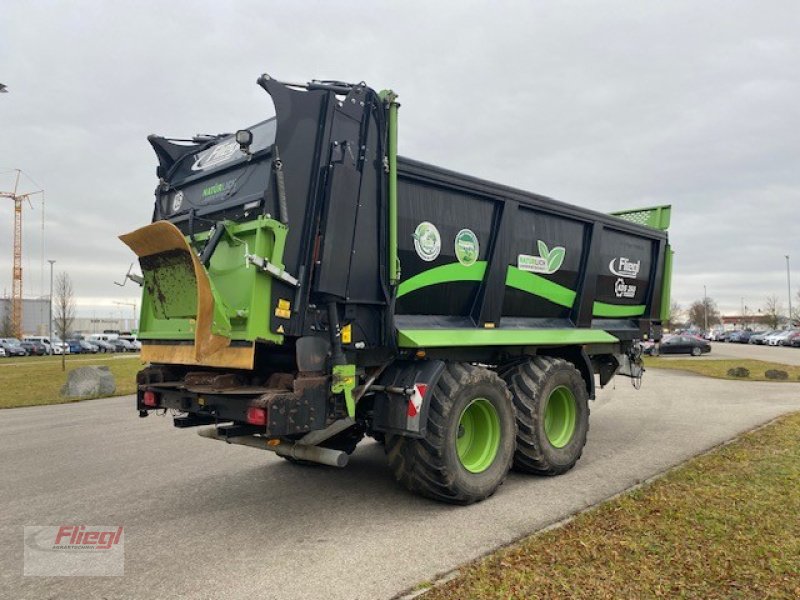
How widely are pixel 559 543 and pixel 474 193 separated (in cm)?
349

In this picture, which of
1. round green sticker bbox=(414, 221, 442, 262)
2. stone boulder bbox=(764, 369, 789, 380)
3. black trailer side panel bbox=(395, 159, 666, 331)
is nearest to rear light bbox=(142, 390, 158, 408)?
black trailer side panel bbox=(395, 159, 666, 331)

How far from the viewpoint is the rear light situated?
5.54 m

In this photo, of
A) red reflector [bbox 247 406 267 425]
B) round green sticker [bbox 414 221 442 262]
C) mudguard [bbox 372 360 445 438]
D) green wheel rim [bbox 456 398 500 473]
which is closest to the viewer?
red reflector [bbox 247 406 267 425]

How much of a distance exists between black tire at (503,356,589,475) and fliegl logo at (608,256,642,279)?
2.26 meters

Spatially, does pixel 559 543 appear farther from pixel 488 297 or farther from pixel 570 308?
pixel 570 308

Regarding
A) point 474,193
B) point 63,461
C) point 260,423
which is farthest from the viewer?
point 63,461

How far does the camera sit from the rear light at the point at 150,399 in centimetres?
554

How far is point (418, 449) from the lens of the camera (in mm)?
5242

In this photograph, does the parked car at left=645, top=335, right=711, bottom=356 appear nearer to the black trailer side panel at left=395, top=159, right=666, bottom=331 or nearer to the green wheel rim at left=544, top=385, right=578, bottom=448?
the black trailer side panel at left=395, top=159, right=666, bottom=331

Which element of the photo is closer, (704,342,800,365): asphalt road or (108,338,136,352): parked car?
(704,342,800,365): asphalt road

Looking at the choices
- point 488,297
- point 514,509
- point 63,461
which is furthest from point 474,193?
point 63,461

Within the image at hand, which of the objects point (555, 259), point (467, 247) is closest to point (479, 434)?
point (467, 247)

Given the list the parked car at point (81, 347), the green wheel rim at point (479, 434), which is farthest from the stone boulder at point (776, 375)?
the parked car at point (81, 347)

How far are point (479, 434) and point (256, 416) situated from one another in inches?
96.3
